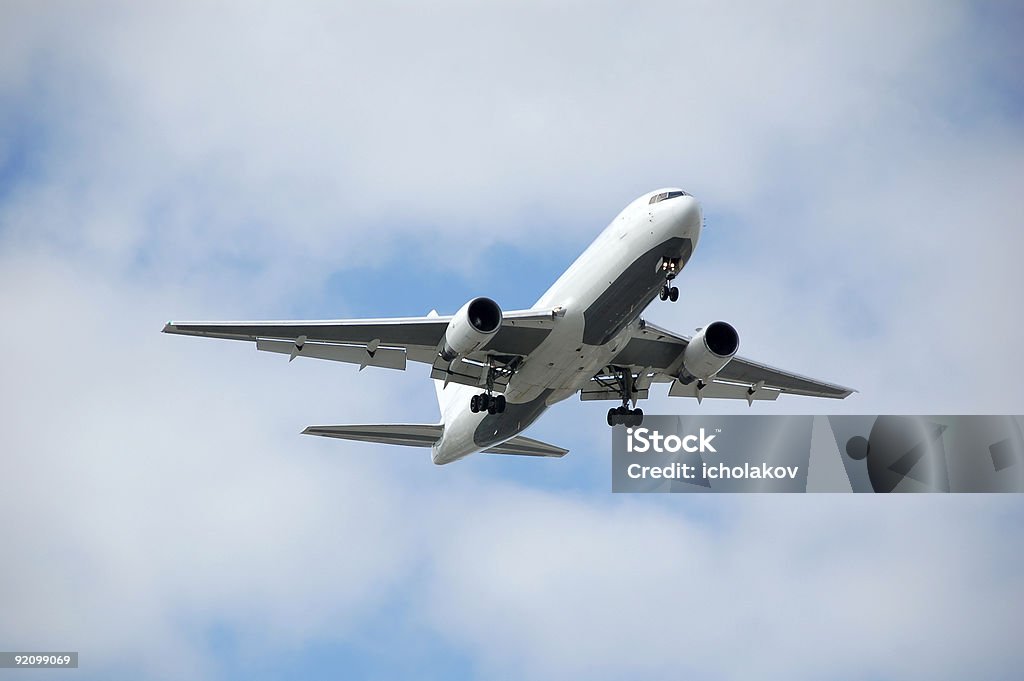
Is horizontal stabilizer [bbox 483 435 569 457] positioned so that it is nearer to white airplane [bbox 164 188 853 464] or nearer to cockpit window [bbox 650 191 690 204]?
white airplane [bbox 164 188 853 464]

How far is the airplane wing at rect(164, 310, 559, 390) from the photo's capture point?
34300mm

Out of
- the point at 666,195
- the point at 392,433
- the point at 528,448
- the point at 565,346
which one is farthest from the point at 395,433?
the point at 666,195

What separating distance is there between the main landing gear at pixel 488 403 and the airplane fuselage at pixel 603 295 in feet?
1.73

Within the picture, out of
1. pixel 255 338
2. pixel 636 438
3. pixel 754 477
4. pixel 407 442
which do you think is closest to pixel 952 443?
pixel 754 477

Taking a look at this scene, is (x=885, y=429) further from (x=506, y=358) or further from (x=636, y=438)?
(x=506, y=358)

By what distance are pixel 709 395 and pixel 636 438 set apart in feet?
8.41

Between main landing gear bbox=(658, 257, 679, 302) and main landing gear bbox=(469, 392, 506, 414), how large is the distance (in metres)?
5.67

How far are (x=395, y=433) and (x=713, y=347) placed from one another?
10726 mm

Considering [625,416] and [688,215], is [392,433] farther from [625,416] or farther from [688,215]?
[688,215]

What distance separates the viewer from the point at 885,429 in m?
41.4

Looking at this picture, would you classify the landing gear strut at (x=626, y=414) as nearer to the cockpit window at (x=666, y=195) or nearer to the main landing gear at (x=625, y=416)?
the main landing gear at (x=625, y=416)

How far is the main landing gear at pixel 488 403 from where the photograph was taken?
36.8 metres

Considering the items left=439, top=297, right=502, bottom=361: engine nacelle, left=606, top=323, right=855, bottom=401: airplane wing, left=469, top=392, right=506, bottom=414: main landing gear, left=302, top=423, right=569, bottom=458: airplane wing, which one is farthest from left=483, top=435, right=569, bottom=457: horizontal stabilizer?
left=439, top=297, right=502, bottom=361: engine nacelle

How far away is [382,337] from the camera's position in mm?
36000
